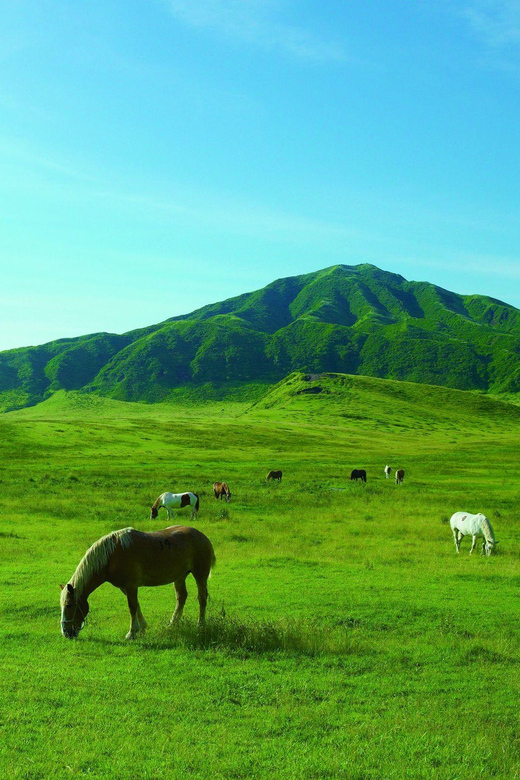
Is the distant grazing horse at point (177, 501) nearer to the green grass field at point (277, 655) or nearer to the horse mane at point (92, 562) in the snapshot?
the green grass field at point (277, 655)

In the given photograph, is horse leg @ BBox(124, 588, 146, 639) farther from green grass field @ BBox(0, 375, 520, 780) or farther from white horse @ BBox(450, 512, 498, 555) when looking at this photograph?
white horse @ BBox(450, 512, 498, 555)

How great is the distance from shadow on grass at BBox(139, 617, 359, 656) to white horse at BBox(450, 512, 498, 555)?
43.5ft

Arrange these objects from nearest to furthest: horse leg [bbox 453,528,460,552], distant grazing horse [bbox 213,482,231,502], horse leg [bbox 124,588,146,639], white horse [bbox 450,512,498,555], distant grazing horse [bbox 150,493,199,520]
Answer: horse leg [bbox 124,588,146,639] < white horse [bbox 450,512,498,555] < horse leg [bbox 453,528,460,552] < distant grazing horse [bbox 150,493,199,520] < distant grazing horse [bbox 213,482,231,502]

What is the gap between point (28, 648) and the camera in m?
12.3

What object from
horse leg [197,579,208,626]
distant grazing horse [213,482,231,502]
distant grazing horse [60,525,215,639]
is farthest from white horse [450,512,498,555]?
distant grazing horse [213,482,231,502]

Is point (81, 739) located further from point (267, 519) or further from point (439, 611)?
point (267, 519)

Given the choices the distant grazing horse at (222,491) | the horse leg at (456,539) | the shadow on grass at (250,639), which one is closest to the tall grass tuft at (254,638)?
the shadow on grass at (250,639)

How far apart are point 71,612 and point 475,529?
1804 cm

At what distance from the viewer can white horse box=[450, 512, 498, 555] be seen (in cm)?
2416

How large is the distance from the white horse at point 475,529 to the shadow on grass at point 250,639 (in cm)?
1327

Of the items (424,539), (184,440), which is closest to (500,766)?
(424,539)

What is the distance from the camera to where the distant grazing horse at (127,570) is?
41.7 ft

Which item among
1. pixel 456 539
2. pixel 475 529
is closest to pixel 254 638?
pixel 475 529

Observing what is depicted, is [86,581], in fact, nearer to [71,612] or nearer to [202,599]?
[71,612]
